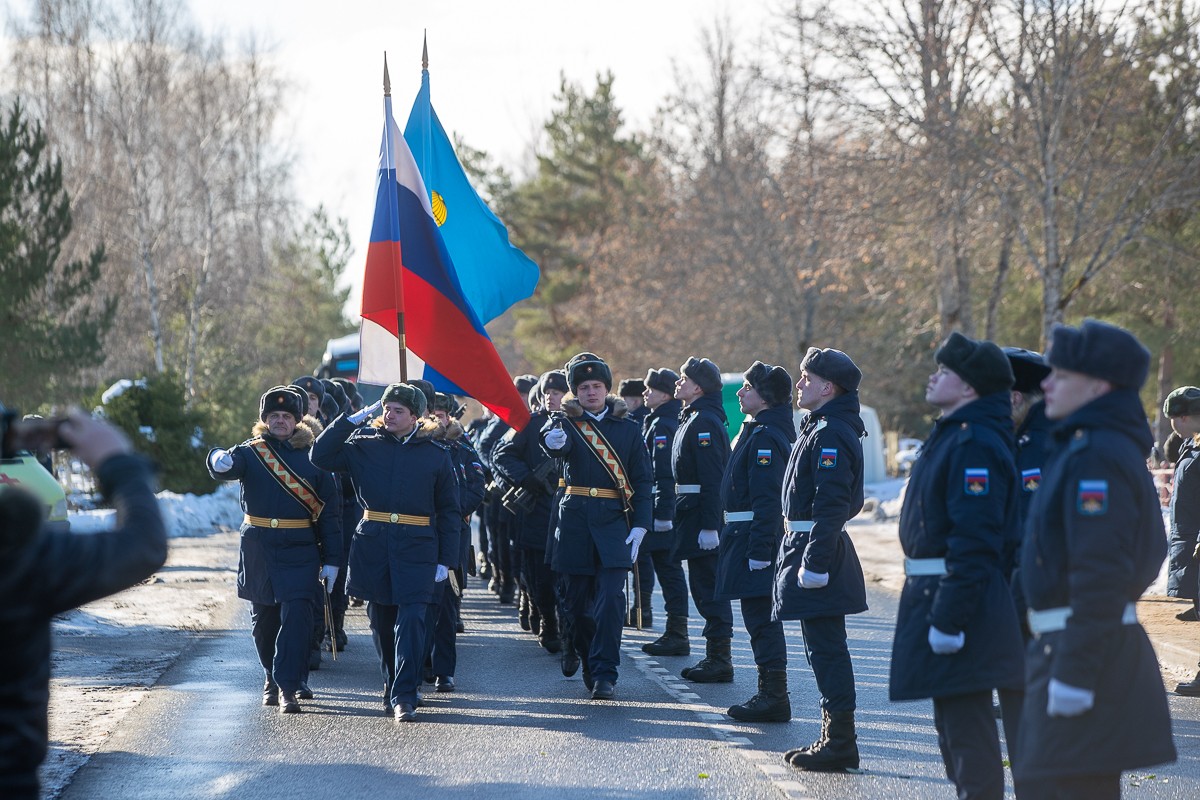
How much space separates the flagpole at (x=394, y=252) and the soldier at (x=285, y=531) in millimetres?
1278

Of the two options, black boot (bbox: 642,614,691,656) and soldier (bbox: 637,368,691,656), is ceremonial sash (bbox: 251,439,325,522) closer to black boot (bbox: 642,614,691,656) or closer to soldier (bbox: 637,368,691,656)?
soldier (bbox: 637,368,691,656)

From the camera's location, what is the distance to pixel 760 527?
27.5 ft

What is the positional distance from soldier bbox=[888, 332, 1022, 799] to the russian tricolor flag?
18.1 ft

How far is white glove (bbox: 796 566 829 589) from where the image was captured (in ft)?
23.3

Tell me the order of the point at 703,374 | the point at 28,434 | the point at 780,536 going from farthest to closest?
the point at 703,374 < the point at 780,536 < the point at 28,434

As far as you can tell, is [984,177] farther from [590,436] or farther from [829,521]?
[829,521]

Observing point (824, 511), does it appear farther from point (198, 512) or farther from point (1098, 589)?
point (198, 512)

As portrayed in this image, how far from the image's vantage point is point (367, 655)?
11547 millimetres

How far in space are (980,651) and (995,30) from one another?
59.8 feet

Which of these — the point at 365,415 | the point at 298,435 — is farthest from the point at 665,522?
the point at 298,435

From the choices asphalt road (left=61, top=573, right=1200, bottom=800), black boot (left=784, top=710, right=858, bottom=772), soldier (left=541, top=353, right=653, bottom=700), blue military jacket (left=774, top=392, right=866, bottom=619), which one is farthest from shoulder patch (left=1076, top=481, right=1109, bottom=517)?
soldier (left=541, top=353, right=653, bottom=700)

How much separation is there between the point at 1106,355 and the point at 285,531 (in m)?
5.49

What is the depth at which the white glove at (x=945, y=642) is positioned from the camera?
5262mm

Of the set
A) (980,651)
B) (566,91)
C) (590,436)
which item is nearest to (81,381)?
(590,436)
